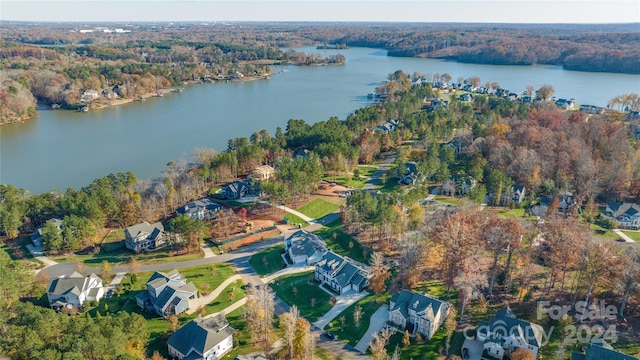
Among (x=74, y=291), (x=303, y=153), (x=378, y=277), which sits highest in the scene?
(x=303, y=153)

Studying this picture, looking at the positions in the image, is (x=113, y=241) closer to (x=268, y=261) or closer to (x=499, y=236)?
(x=268, y=261)

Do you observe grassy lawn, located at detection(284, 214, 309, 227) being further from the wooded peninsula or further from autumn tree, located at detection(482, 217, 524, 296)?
the wooded peninsula

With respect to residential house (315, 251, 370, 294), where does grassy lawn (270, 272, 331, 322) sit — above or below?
below

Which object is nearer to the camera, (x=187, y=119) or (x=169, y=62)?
(x=187, y=119)

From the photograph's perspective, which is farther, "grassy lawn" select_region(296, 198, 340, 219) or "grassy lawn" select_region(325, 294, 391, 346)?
"grassy lawn" select_region(296, 198, 340, 219)

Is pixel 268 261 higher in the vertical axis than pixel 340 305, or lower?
lower

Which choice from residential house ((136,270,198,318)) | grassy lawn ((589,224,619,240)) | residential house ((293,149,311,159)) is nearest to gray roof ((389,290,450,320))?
residential house ((136,270,198,318))

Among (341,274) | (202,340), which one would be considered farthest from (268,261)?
(202,340)
